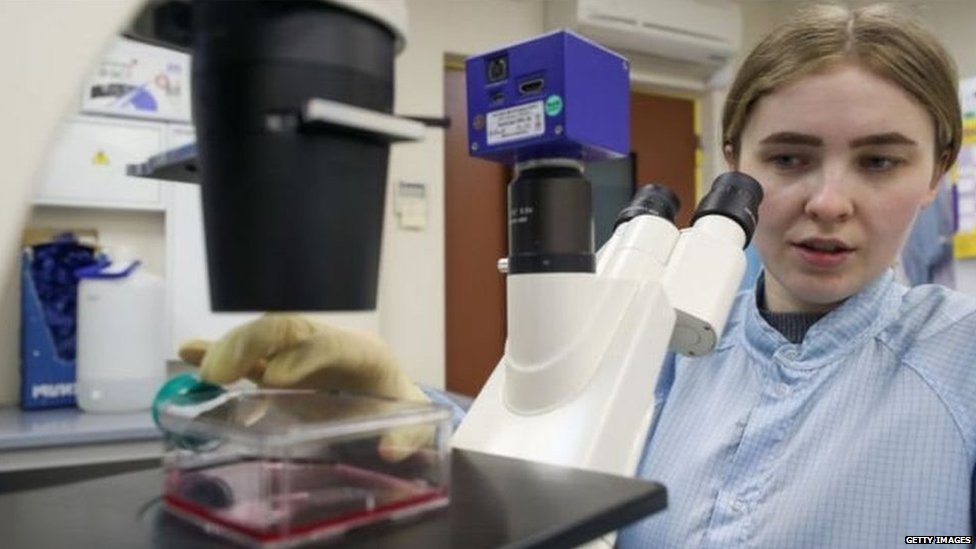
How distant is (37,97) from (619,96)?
0.37m

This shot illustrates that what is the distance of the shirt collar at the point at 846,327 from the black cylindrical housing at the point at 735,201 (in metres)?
0.23

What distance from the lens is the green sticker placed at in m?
0.52

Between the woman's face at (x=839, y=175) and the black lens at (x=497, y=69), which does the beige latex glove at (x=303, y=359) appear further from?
the woman's face at (x=839, y=175)

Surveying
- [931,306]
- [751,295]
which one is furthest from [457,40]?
[931,306]

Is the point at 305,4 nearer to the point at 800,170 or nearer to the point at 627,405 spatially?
the point at 627,405

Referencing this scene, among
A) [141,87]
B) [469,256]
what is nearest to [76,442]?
[141,87]

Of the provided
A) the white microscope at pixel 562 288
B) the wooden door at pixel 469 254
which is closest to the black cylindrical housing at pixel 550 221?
the white microscope at pixel 562 288

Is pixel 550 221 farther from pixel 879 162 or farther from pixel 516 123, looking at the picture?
pixel 879 162

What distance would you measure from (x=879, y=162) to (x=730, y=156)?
0.20 m

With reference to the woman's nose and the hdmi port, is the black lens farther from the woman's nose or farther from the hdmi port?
the woman's nose

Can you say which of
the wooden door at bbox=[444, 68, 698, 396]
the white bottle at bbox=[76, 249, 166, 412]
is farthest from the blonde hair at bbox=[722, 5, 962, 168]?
Answer: the wooden door at bbox=[444, 68, 698, 396]

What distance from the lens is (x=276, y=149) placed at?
1.27ft

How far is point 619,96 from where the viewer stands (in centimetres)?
57

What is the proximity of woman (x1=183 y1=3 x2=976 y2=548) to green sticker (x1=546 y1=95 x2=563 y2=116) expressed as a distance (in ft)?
1.41
